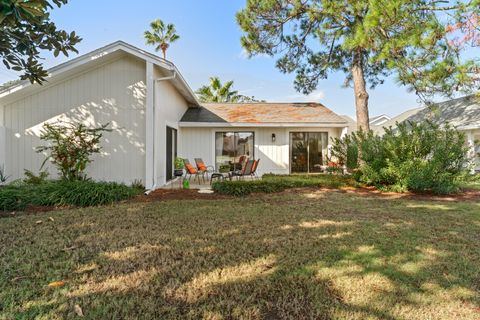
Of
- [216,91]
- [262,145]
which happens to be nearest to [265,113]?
[262,145]

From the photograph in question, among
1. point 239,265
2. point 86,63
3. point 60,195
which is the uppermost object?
point 86,63

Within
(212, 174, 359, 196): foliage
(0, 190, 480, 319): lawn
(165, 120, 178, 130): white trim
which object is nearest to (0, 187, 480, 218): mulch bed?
(212, 174, 359, 196): foliage

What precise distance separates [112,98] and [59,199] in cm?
357

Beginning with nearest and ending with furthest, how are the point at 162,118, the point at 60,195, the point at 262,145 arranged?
the point at 60,195
the point at 162,118
the point at 262,145

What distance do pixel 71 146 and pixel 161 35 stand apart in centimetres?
1737

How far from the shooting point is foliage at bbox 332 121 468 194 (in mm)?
7832

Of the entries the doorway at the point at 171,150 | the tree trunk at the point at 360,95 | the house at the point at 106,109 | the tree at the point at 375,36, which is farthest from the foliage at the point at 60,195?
the tree trunk at the point at 360,95

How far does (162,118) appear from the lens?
9.62 metres

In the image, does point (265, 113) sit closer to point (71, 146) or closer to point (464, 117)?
point (71, 146)

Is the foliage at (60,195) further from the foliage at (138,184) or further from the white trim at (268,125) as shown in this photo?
the white trim at (268,125)

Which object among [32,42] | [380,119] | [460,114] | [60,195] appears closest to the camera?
[32,42]

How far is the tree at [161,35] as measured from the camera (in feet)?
72.4

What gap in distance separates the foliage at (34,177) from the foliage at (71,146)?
1.39 feet

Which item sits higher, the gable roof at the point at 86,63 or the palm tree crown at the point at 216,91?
the palm tree crown at the point at 216,91
